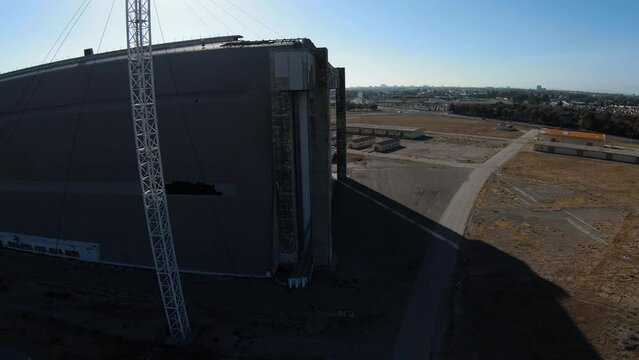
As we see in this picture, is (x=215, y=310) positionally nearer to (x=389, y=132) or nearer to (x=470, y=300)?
(x=470, y=300)

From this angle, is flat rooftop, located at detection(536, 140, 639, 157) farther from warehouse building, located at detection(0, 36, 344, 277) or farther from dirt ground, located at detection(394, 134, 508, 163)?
warehouse building, located at detection(0, 36, 344, 277)

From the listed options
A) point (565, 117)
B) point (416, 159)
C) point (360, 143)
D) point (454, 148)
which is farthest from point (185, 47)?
point (565, 117)

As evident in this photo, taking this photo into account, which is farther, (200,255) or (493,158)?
(493,158)

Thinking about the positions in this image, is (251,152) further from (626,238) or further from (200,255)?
(626,238)

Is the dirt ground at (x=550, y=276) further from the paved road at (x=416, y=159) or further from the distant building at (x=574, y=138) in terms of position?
the distant building at (x=574, y=138)

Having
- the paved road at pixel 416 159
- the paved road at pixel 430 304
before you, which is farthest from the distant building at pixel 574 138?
the paved road at pixel 430 304

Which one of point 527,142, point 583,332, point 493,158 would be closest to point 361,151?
point 493,158
